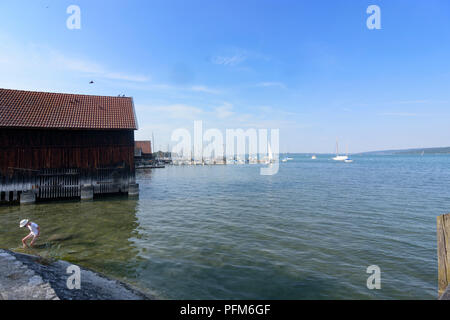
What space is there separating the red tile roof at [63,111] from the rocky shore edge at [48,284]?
1401cm

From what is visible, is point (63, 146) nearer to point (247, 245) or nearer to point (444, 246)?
point (247, 245)

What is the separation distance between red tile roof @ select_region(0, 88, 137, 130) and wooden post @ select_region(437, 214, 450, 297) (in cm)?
2068

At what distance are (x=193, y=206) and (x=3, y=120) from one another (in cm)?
1554

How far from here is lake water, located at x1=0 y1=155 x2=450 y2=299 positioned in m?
7.32

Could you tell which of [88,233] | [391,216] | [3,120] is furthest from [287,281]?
[3,120]

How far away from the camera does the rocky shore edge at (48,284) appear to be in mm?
5268

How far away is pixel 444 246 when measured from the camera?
192 inches

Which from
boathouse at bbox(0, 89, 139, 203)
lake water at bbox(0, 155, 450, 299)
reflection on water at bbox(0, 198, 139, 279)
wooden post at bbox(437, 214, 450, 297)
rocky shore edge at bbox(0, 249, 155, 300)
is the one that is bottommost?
lake water at bbox(0, 155, 450, 299)

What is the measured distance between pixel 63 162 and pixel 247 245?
56.2ft

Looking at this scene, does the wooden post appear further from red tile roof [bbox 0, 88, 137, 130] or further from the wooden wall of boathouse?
the wooden wall of boathouse

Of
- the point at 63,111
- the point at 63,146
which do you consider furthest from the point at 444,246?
the point at 63,111

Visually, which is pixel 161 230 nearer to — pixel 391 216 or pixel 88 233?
pixel 88 233

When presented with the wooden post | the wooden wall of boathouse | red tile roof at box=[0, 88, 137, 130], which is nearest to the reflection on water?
the wooden wall of boathouse

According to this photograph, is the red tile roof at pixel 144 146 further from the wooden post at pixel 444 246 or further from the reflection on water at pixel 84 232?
the wooden post at pixel 444 246
